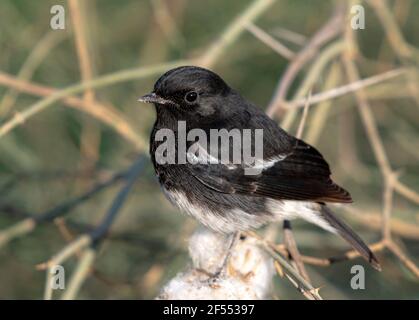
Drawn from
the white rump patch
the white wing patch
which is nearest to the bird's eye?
the white wing patch

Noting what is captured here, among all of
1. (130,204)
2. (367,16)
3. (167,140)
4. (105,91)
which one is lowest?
(167,140)

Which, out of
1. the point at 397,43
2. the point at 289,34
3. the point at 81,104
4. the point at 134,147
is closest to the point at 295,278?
the point at 81,104

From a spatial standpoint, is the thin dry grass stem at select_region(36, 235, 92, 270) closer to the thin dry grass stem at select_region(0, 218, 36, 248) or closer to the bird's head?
the thin dry grass stem at select_region(0, 218, 36, 248)

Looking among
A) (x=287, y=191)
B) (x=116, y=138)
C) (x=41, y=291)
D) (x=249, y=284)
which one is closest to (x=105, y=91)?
(x=116, y=138)

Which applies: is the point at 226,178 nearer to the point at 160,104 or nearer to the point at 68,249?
the point at 160,104

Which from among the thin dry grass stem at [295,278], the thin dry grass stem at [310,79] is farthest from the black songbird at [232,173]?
the thin dry grass stem at [295,278]

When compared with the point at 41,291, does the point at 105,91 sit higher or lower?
higher

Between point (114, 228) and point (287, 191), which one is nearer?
point (287, 191)
